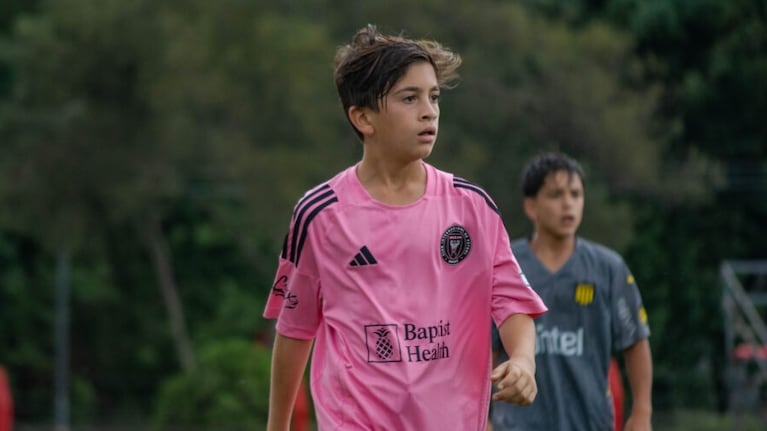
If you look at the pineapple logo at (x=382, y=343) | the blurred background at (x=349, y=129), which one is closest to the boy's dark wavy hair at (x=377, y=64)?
the pineapple logo at (x=382, y=343)

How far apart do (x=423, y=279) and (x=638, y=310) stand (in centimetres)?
271

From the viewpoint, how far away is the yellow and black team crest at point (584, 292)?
24.9 feet

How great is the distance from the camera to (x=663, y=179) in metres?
30.6

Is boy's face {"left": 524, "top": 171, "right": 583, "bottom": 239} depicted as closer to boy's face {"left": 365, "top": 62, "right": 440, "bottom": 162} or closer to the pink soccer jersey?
the pink soccer jersey

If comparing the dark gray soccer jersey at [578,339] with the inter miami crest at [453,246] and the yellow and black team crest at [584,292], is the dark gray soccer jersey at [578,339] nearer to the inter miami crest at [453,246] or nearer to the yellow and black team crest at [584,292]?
the yellow and black team crest at [584,292]

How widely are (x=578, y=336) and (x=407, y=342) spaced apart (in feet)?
8.57

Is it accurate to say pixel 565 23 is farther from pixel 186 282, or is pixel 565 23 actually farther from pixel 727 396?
pixel 186 282

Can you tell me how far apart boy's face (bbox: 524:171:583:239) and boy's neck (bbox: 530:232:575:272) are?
0.02 metres

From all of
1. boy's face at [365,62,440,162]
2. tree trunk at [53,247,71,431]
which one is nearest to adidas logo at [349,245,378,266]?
boy's face at [365,62,440,162]

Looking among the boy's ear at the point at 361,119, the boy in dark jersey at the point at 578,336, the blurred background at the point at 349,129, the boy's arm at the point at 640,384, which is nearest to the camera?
the boy's ear at the point at 361,119

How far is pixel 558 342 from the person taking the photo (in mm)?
7508

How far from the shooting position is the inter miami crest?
5.15m

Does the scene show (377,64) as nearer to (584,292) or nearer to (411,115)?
(411,115)

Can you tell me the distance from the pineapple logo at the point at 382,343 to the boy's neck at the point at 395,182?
43 cm
